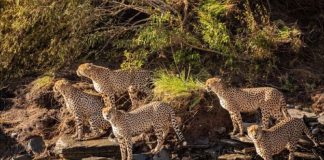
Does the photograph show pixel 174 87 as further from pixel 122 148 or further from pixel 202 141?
pixel 122 148

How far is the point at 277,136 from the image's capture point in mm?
10531

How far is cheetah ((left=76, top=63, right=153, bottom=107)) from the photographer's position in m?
12.1

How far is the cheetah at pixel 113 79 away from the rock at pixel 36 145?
128cm

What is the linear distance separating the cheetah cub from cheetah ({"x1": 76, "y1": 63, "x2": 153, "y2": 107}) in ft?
3.51

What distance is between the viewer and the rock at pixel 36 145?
1255cm

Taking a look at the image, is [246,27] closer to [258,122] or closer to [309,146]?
[258,122]

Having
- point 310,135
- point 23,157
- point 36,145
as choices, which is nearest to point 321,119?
point 310,135

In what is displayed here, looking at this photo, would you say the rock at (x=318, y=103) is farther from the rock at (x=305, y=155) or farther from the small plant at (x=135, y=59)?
the small plant at (x=135, y=59)

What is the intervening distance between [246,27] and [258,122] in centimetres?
241

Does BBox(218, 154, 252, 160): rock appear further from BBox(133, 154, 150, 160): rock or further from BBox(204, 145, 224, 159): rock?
BBox(133, 154, 150, 160): rock

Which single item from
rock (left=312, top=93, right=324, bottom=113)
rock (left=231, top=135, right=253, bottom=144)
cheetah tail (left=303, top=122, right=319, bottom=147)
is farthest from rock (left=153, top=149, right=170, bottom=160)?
rock (left=312, top=93, right=324, bottom=113)

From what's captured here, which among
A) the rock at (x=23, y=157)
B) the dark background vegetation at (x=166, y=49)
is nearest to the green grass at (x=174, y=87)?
the dark background vegetation at (x=166, y=49)

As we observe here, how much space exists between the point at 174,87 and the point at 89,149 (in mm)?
1635

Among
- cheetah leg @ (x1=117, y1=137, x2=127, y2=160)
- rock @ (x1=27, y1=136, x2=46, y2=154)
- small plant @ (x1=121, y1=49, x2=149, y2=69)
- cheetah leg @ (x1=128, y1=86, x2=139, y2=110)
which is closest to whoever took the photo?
cheetah leg @ (x1=117, y1=137, x2=127, y2=160)
